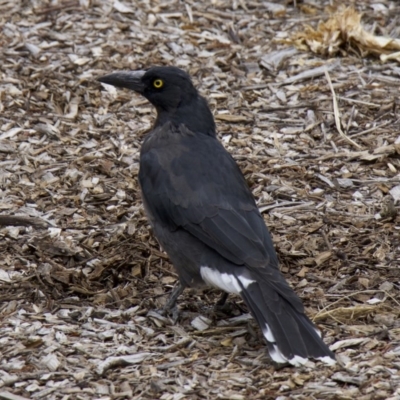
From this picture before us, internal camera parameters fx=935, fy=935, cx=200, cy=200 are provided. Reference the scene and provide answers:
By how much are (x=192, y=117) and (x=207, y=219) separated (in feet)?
3.55

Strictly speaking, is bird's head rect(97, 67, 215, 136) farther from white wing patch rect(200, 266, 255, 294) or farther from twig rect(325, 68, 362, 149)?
twig rect(325, 68, 362, 149)

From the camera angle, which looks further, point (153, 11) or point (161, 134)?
point (153, 11)

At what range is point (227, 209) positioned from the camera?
5.79 metres

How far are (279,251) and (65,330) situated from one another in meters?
1.65

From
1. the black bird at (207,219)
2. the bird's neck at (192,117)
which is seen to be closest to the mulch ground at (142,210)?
the black bird at (207,219)

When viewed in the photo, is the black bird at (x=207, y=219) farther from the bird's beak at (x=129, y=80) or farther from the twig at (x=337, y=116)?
the twig at (x=337, y=116)

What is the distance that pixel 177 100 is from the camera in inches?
260

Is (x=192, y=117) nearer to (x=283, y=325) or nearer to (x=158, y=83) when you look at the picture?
(x=158, y=83)

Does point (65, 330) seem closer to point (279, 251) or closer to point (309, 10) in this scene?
point (279, 251)

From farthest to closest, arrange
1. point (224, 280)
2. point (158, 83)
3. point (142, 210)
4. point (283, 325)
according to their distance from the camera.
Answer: point (142, 210) → point (158, 83) → point (224, 280) → point (283, 325)

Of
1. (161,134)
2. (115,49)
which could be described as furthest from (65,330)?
(115,49)

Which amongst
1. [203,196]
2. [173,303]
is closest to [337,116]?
[203,196]

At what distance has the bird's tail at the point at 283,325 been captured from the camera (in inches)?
196

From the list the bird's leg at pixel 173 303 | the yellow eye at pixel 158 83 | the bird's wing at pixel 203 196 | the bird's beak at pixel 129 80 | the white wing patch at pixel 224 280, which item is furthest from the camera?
the bird's beak at pixel 129 80
